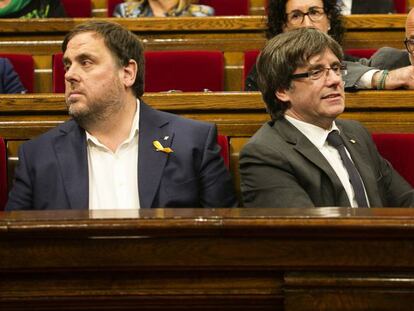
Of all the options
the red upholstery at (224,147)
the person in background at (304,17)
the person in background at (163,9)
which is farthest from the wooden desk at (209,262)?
the person in background at (163,9)

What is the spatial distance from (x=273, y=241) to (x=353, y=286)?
4 cm

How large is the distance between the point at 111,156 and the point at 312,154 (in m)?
0.19

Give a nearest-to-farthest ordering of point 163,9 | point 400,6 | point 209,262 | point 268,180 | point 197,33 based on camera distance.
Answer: point 209,262 < point 268,180 < point 197,33 < point 163,9 < point 400,6

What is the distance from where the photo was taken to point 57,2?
4.41 ft

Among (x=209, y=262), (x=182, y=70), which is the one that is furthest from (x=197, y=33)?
(x=209, y=262)

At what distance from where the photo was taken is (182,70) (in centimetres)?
111

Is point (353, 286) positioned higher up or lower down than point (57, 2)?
lower down

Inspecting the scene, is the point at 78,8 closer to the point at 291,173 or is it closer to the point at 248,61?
the point at 248,61

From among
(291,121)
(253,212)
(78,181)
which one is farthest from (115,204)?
(253,212)

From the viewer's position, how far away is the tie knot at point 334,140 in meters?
0.76

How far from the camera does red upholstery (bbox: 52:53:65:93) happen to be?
43.1 inches

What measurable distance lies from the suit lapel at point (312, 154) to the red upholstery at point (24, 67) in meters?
0.50

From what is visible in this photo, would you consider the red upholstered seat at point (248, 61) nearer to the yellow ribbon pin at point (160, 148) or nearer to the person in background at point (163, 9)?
the person in background at point (163, 9)

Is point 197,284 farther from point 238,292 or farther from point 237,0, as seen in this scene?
point 237,0
